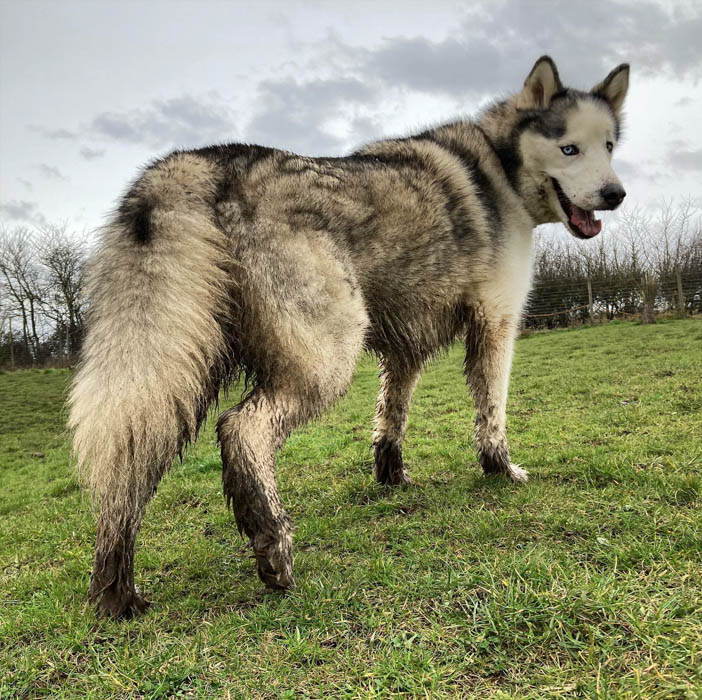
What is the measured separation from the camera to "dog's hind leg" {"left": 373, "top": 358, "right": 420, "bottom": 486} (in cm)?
428

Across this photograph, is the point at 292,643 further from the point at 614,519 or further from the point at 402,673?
the point at 614,519

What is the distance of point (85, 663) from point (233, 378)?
1.39 meters

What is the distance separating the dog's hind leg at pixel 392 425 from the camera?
4.28 metres

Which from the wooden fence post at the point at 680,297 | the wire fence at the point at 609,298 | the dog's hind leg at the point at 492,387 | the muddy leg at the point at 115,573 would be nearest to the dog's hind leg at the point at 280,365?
the muddy leg at the point at 115,573

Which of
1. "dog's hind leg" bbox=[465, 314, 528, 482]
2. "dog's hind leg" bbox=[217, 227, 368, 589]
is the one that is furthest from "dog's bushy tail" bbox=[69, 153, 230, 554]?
"dog's hind leg" bbox=[465, 314, 528, 482]

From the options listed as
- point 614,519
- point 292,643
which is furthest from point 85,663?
point 614,519

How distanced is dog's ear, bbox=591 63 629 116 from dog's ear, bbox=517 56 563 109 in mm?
433

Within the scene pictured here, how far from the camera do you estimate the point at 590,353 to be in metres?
12.9

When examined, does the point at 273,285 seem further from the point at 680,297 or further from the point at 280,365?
the point at 680,297

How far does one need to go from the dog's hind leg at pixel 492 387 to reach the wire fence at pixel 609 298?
18.1 m

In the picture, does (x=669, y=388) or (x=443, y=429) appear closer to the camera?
(x=443, y=429)

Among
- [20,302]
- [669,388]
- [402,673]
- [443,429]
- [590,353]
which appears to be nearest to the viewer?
[402,673]

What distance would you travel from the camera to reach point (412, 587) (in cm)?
242

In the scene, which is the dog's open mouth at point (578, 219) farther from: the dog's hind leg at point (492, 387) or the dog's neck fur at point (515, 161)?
the dog's hind leg at point (492, 387)
